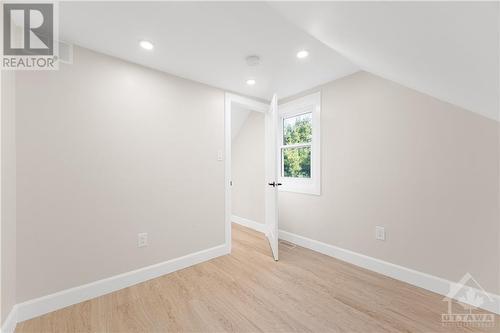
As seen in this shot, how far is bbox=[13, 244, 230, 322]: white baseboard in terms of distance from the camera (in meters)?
1.48

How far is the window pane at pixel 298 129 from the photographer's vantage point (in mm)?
2941

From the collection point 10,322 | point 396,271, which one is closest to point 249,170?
point 396,271

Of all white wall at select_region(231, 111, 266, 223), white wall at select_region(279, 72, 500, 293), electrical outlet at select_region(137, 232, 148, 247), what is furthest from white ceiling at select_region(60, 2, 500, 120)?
electrical outlet at select_region(137, 232, 148, 247)

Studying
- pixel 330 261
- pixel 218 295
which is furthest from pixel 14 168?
pixel 330 261

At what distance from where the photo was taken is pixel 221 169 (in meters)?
2.64

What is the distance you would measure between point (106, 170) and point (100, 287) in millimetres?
1023

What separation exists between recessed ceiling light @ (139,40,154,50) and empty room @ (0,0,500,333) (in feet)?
0.10

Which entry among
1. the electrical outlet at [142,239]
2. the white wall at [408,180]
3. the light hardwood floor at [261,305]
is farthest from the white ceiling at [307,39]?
the electrical outlet at [142,239]

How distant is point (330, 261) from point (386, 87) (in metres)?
2.02

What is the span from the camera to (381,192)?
6.94 feet

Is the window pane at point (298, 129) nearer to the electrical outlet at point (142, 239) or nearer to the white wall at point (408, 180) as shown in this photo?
the white wall at point (408, 180)

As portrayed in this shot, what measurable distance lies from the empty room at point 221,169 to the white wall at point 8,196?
2 centimetres

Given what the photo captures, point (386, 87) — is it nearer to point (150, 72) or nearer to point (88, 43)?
point (150, 72)

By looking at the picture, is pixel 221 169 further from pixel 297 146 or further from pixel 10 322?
pixel 10 322
